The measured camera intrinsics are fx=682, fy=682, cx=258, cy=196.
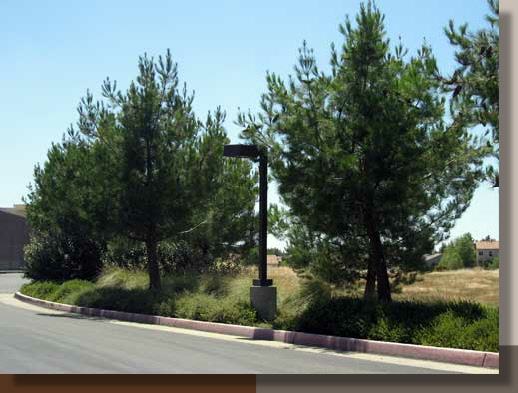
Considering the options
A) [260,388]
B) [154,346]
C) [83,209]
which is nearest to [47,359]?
[154,346]

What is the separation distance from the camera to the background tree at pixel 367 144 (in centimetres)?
1589

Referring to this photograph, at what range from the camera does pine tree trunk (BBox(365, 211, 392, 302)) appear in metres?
17.0

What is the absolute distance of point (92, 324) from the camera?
19.6 metres

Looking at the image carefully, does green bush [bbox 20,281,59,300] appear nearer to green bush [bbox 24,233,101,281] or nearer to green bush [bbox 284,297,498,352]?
green bush [bbox 24,233,101,281]

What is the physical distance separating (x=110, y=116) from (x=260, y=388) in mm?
17305

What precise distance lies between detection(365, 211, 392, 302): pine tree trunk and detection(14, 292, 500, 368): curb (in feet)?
9.14

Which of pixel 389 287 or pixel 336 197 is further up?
pixel 336 197

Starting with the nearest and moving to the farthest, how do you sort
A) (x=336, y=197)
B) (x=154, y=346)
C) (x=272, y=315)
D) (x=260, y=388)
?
(x=260, y=388)
(x=154, y=346)
(x=336, y=197)
(x=272, y=315)

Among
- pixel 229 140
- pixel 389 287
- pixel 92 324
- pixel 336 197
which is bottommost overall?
pixel 92 324

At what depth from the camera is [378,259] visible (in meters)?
17.0

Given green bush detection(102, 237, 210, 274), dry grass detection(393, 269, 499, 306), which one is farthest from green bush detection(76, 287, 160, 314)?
dry grass detection(393, 269, 499, 306)

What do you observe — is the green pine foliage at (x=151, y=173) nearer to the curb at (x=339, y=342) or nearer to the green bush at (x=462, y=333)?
the curb at (x=339, y=342)

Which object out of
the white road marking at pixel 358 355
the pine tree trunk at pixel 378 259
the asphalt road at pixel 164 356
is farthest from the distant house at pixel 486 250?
the asphalt road at pixel 164 356

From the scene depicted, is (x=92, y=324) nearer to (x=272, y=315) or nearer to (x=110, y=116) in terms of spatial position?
(x=272, y=315)
